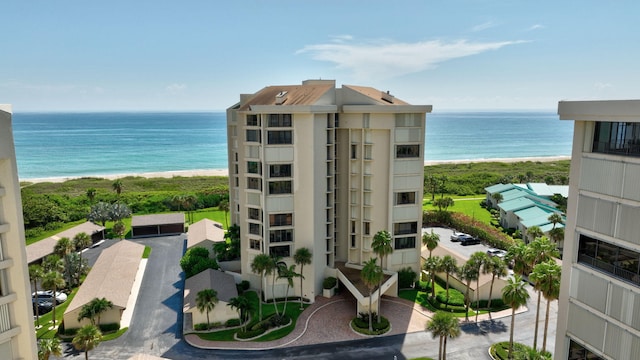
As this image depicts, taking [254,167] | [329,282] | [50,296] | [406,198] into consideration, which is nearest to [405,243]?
[406,198]

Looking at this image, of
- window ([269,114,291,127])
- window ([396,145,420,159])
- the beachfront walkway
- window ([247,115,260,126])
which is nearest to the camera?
the beachfront walkway

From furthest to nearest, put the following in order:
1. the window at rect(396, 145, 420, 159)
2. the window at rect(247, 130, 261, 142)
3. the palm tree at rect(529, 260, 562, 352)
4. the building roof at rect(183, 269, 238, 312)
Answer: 1. the window at rect(396, 145, 420, 159)
2. the window at rect(247, 130, 261, 142)
3. the building roof at rect(183, 269, 238, 312)
4. the palm tree at rect(529, 260, 562, 352)

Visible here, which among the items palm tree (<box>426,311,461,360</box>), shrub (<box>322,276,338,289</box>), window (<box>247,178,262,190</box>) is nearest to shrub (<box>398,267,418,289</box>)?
shrub (<box>322,276,338,289</box>)

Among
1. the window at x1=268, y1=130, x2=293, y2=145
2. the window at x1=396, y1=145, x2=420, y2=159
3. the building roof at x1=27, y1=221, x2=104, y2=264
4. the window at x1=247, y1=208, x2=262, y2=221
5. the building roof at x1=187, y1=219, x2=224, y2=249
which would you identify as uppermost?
the window at x1=268, y1=130, x2=293, y2=145

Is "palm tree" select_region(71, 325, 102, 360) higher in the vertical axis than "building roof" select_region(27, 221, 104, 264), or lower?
higher

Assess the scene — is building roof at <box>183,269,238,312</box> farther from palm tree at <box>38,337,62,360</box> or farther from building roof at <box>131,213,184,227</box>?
building roof at <box>131,213,184,227</box>

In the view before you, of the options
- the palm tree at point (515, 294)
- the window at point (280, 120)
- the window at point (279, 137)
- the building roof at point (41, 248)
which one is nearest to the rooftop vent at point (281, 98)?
the window at point (280, 120)

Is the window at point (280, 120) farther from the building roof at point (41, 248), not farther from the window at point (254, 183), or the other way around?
the building roof at point (41, 248)
